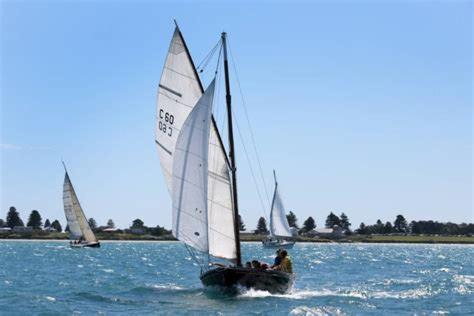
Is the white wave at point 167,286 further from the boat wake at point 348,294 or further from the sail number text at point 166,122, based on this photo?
the sail number text at point 166,122

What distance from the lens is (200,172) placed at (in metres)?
37.5

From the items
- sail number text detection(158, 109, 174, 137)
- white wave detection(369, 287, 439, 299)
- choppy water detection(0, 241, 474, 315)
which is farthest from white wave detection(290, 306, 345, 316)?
sail number text detection(158, 109, 174, 137)

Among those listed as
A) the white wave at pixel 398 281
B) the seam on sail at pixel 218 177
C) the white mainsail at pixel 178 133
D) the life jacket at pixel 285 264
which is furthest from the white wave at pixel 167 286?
the white wave at pixel 398 281

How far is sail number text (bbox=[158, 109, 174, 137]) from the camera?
40.4m

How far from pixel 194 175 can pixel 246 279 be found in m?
6.14

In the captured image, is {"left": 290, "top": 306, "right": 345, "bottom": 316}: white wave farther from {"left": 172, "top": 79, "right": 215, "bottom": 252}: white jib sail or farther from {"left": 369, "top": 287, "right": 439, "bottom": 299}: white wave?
{"left": 369, "top": 287, "right": 439, "bottom": 299}: white wave

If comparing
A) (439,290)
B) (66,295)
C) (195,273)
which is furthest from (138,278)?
(439,290)

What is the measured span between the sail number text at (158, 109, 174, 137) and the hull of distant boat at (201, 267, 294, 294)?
7899 millimetres

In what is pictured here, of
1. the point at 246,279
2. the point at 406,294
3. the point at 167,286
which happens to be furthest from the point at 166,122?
the point at 406,294

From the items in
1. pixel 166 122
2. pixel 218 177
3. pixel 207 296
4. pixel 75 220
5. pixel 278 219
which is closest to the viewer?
pixel 218 177

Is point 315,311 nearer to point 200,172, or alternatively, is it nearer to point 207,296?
point 207,296

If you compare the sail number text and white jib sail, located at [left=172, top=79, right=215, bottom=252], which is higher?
the sail number text

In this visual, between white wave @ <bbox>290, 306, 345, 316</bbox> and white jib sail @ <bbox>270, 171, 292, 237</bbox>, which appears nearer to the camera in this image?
white wave @ <bbox>290, 306, 345, 316</bbox>

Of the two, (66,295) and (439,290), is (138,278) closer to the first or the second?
(66,295)
